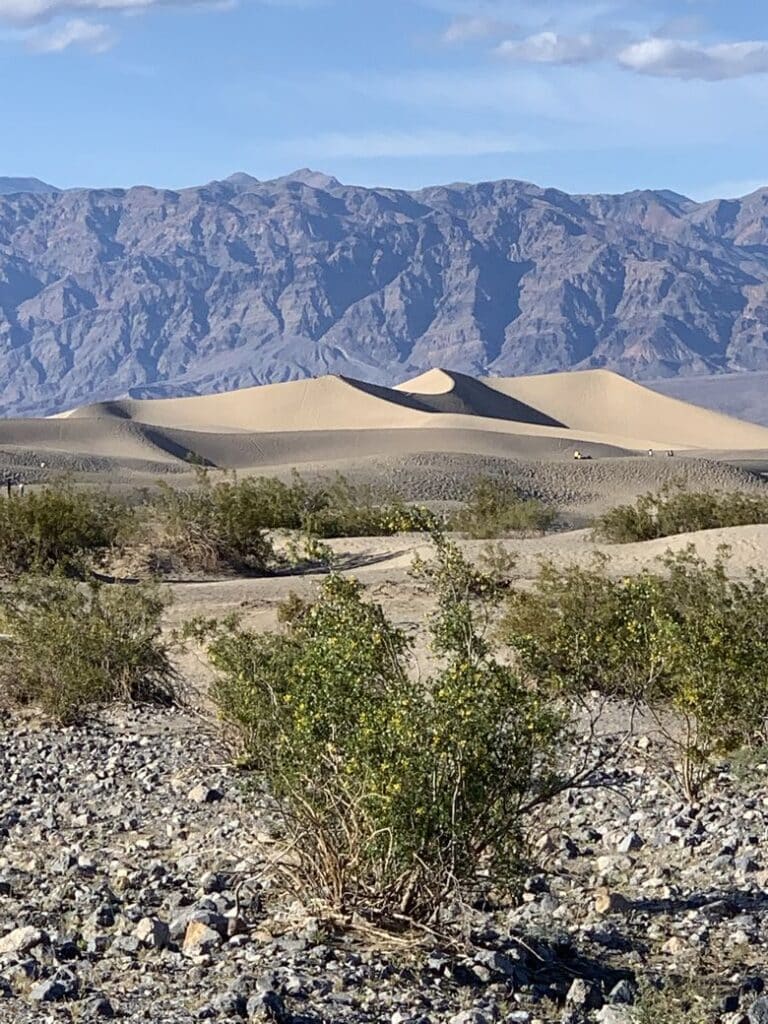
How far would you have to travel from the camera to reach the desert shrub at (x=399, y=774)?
25.0 feet

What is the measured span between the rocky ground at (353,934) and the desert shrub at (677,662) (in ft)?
1.42

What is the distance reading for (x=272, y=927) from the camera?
7.91 meters

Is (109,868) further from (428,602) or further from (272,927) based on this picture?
(428,602)

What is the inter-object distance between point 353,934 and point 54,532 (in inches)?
743

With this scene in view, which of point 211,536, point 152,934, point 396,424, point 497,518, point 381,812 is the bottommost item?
point 396,424

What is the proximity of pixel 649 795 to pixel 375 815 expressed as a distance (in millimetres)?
3779

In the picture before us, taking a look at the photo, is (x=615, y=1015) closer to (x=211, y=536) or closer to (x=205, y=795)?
(x=205, y=795)

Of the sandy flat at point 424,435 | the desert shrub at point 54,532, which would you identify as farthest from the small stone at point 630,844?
the sandy flat at point 424,435

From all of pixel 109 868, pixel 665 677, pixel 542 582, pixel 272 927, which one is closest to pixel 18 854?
pixel 109 868

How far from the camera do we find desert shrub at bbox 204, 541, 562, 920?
761cm

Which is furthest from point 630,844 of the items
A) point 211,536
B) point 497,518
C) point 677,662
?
point 497,518

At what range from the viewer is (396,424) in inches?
4038

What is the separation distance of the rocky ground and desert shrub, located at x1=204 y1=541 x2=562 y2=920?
0.85 feet

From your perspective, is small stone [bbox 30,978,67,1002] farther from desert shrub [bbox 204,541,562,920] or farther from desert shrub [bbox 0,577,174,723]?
desert shrub [bbox 0,577,174,723]
